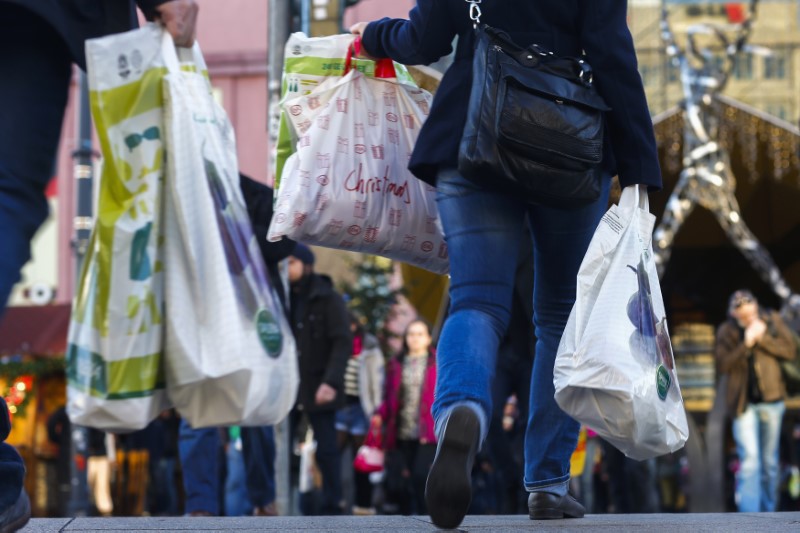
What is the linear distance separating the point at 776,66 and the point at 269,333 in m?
24.0

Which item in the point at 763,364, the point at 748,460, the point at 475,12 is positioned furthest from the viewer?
the point at 763,364

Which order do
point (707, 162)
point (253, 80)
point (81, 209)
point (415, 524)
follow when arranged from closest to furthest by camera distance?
point (415, 524), point (81, 209), point (707, 162), point (253, 80)

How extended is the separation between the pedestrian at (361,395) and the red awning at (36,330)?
8067 millimetres

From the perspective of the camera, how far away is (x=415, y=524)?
420cm

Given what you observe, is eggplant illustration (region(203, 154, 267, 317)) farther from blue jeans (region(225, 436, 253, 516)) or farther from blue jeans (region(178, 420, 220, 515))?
blue jeans (region(225, 436, 253, 516))

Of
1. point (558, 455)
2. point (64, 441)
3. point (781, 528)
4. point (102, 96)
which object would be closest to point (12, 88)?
point (102, 96)

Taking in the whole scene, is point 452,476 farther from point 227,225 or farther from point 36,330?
point 36,330

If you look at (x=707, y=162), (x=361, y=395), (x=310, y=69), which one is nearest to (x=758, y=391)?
(x=361, y=395)

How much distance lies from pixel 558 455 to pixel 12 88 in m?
1.95

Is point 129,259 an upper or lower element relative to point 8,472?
upper

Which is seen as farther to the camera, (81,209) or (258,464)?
(81,209)

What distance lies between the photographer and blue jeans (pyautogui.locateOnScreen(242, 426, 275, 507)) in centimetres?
771

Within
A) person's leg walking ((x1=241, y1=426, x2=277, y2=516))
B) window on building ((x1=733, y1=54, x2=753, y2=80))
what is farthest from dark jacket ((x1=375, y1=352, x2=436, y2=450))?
window on building ((x1=733, y1=54, x2=753, y2=80))

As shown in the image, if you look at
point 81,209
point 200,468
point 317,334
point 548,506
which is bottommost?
point 81,209
